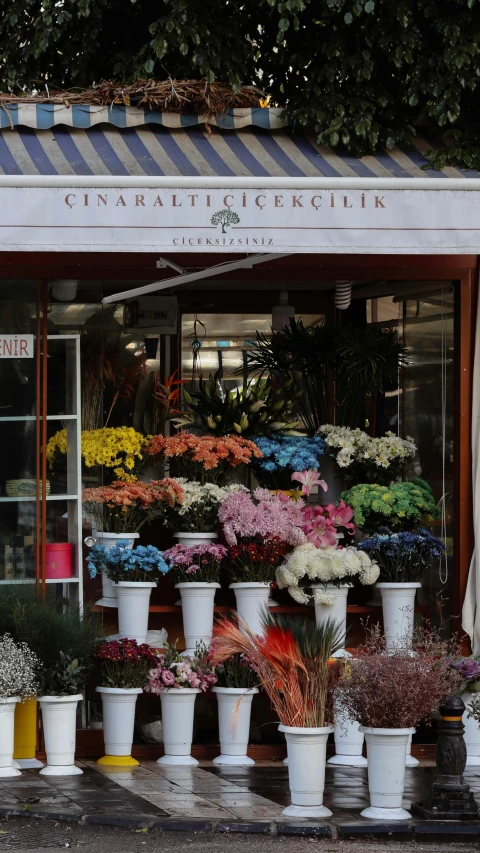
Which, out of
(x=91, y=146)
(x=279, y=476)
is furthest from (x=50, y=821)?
(x=91, y=146)

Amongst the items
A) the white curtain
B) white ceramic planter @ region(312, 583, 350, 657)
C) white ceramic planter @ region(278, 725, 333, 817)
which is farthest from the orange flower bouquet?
white ceramic planter @ region(278, 725, 333, 817)

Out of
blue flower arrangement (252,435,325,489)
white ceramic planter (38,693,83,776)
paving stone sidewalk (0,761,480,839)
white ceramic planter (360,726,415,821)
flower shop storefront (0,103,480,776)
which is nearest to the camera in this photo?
paving stone sidewalk (0,761,480,839)

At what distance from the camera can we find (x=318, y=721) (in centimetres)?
686

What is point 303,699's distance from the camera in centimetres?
682

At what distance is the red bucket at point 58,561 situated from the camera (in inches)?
335

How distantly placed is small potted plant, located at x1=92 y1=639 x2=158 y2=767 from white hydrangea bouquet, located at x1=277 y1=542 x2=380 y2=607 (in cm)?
97

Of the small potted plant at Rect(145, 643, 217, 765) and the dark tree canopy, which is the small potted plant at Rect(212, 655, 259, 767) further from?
the dark tree canopy

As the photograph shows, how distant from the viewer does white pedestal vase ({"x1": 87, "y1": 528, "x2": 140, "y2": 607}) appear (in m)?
8.61

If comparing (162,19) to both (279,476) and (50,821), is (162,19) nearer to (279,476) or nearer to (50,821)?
(279,476)

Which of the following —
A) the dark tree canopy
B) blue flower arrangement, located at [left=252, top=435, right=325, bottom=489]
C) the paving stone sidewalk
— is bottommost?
the paving stone sidewalk

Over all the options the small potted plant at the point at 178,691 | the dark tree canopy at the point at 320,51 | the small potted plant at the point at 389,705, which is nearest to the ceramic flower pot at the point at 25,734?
the small potted plant at the point at 178,691

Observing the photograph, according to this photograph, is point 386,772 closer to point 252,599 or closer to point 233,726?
point 233,726

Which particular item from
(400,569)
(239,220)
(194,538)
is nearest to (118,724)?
(194,538)

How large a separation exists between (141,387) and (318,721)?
3.16 metres
